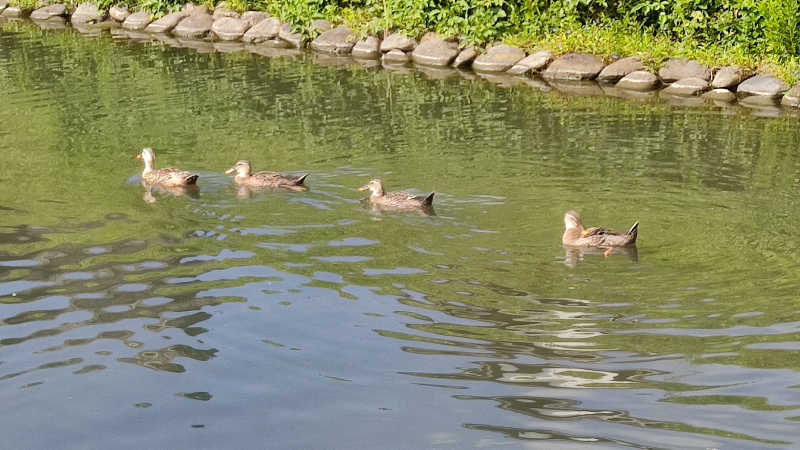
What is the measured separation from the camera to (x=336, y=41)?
88.0 ft

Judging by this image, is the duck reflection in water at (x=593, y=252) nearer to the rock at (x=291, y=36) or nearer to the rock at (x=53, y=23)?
the rock at (x=291, y=36)

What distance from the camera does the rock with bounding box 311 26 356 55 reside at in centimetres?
2667

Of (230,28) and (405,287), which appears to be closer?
(405,287)

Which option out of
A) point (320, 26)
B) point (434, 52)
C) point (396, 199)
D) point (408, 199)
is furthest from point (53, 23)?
point (408, 199)

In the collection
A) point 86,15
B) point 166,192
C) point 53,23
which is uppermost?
point 86,15

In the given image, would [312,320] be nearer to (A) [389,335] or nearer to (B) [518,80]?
(A) [389,335]

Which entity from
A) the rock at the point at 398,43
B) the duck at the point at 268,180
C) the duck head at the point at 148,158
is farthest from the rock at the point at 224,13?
the duck at the point at 268,180

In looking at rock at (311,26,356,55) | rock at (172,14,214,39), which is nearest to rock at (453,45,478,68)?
rock at (311,26,356,55)

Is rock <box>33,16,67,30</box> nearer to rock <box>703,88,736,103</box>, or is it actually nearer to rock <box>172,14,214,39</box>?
rock <box>172,14,214,39</box>

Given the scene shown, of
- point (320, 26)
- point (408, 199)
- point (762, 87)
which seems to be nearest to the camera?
point (408, 199)

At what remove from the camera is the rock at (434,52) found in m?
24.8

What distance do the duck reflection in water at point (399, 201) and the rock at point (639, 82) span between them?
926cm

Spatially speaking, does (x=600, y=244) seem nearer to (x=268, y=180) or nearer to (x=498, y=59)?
(x=268, y=180)

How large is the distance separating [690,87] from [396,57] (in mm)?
7190
